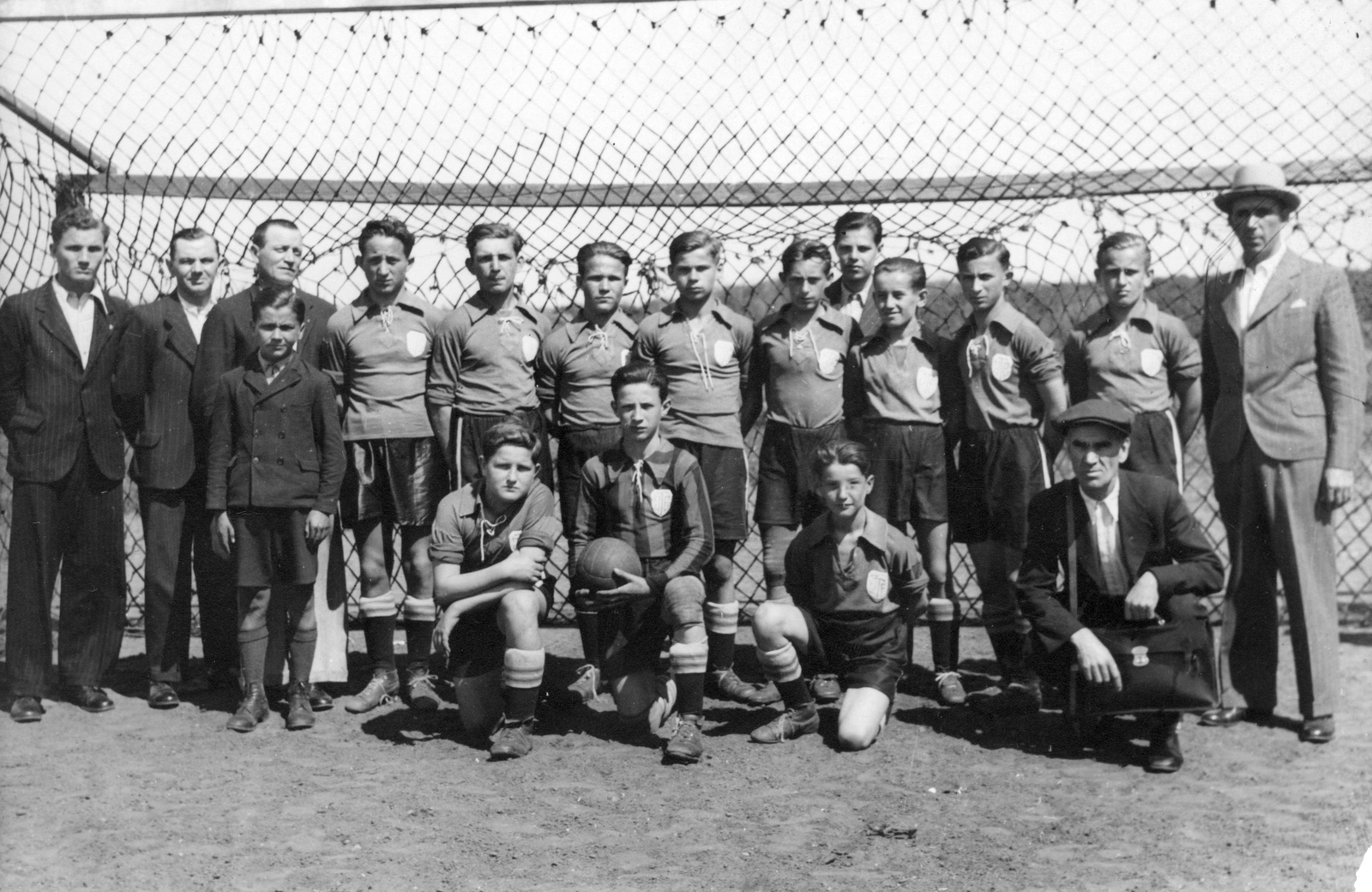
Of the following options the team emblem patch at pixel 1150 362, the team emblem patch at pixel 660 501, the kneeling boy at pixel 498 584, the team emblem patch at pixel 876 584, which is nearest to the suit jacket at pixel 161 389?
the kneeling boy at pixel 498 584

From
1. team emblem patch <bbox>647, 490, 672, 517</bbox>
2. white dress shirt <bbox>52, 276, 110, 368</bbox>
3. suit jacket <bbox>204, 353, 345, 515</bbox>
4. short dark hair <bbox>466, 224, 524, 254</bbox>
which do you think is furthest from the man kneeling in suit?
white dress shirt <bbox>52, 276, 110, 368</bbox>

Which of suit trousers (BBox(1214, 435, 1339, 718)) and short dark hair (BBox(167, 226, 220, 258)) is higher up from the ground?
short dark hair (BBox(167, 226, 220, 258))

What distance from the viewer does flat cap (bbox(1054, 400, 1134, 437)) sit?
4184 mm

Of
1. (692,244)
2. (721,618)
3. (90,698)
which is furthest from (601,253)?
(90,698)

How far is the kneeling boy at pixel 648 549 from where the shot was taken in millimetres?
4340

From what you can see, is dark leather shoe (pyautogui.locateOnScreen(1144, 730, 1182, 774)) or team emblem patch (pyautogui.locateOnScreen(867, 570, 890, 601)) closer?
dark leather shoe (pyautogui.locateOnScreen(1144, 730, 1182, 774))

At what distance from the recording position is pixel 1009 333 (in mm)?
4719

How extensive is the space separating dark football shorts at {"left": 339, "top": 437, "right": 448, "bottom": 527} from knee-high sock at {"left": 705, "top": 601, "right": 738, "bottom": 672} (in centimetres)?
102

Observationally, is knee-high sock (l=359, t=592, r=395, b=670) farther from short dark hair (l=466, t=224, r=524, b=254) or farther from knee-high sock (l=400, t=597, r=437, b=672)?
short dark hair (l=466, t=224, r=524, b=254)

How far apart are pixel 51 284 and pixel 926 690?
3326mm

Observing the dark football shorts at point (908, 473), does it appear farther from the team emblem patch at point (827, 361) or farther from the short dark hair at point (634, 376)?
the short dark hair at point (634, 376)

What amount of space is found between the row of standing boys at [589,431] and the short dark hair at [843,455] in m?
0.20

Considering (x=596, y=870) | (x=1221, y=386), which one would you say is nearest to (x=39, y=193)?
(x=596, y=870)

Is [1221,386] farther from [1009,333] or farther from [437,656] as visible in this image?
[437,656]
